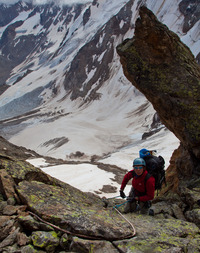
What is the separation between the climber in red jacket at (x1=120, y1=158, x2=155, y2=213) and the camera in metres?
5.80

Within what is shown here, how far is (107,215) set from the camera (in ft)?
17.9

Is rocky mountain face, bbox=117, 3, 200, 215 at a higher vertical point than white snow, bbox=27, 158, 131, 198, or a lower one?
higher

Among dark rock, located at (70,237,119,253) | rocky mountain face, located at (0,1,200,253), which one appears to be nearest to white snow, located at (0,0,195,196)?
rocky mountain face, located at (0,1,200,253)

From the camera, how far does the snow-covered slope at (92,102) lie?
4819cm

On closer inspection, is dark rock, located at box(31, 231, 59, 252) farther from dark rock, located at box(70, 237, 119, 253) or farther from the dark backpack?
the dark backpack

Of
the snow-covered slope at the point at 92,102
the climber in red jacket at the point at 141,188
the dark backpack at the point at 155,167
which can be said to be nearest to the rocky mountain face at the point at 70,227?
the climber in red jacket at the point at 141,188

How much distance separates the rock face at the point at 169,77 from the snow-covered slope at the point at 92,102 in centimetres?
2296

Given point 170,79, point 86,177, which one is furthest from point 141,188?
point 86,177

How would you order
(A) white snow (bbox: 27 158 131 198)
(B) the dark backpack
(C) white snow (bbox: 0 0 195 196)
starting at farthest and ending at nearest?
(C) white snow (bbox: 0 0 195 196) < (A) white snow (bbox: 27 158 131 198) < (B) the dark backpack

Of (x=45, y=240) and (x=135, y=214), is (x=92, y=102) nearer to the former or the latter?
(x=135, y=214)

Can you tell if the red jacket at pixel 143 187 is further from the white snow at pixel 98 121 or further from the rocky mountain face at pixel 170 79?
the white snow at pixel 98 121

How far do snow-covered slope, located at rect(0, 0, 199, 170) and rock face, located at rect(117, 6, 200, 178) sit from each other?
75.3 feet

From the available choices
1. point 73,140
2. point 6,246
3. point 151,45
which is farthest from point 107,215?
point 73,140

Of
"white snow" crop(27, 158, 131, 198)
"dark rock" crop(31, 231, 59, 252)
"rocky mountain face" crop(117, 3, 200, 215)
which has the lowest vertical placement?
"white snow" crop(27, 158, 131, 198)
